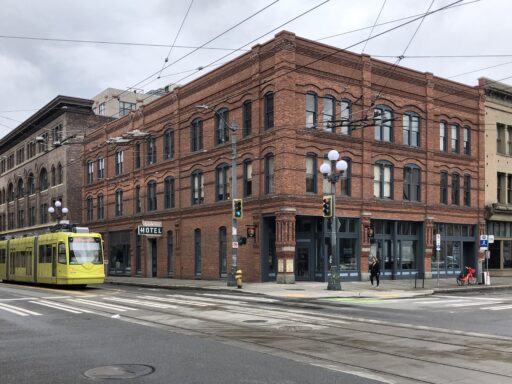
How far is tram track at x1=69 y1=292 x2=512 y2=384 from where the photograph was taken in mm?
8633

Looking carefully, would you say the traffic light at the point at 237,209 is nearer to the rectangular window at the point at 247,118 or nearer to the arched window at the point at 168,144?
the rectangular window at the point at 247,118

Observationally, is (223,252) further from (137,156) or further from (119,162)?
(119,162)

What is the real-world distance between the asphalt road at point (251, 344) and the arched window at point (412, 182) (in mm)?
17954

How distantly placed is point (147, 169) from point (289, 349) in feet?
110

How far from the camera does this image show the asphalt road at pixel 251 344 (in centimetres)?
806

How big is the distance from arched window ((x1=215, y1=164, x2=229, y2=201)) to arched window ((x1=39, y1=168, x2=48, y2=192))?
100 feet

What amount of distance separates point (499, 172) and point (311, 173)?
56.7ft

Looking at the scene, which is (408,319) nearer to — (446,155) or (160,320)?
(160,320)

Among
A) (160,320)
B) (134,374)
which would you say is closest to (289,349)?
(134,374)

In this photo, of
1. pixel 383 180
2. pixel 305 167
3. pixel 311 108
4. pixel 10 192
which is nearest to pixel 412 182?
pixel 383 180

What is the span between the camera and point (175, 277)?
38281 mm

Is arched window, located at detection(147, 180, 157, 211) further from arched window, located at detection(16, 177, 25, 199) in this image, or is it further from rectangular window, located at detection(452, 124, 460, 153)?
arched window, located at detection(16, 177, 25, 199)

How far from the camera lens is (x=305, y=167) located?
30359 millimetres

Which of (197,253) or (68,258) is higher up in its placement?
(68,258)
